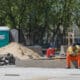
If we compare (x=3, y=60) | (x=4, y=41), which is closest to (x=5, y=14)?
(x=4, y=41)

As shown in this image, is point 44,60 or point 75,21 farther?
point 75,21

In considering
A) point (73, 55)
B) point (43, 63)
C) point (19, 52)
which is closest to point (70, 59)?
point (73, 55)

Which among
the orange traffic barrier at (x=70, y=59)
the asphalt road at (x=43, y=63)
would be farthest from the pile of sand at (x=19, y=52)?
the orange traffic barrier at (x=70, y=59)

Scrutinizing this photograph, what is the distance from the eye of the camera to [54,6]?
2397 inches

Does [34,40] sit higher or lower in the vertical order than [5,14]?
lower

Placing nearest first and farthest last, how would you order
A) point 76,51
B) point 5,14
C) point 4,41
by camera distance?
point 76,51, point 4,41, point 5,14

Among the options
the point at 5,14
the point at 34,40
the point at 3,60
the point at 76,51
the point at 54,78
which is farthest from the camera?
the point at 34,40

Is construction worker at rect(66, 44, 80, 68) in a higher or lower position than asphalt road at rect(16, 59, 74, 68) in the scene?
higher

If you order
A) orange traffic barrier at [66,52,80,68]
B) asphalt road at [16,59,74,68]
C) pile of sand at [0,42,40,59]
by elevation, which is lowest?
pile of sand at [0,42,40,59]

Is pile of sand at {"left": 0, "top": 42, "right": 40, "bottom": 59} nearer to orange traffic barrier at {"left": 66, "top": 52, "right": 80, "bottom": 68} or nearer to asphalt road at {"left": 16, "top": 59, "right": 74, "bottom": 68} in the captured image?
asphalt road at {"left": 16, "top": 59, "right": 74, "bottom": 68}

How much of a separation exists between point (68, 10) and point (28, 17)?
6.68 metres

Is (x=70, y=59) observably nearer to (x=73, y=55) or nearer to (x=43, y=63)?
(x=73, y=55)

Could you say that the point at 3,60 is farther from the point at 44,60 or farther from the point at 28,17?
the point at 28,17

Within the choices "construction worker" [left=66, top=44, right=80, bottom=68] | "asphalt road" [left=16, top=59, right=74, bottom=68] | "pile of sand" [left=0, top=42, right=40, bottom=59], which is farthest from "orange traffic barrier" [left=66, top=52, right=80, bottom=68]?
"pile of sand" [left=0, top=42, right=40, bottom=59]
